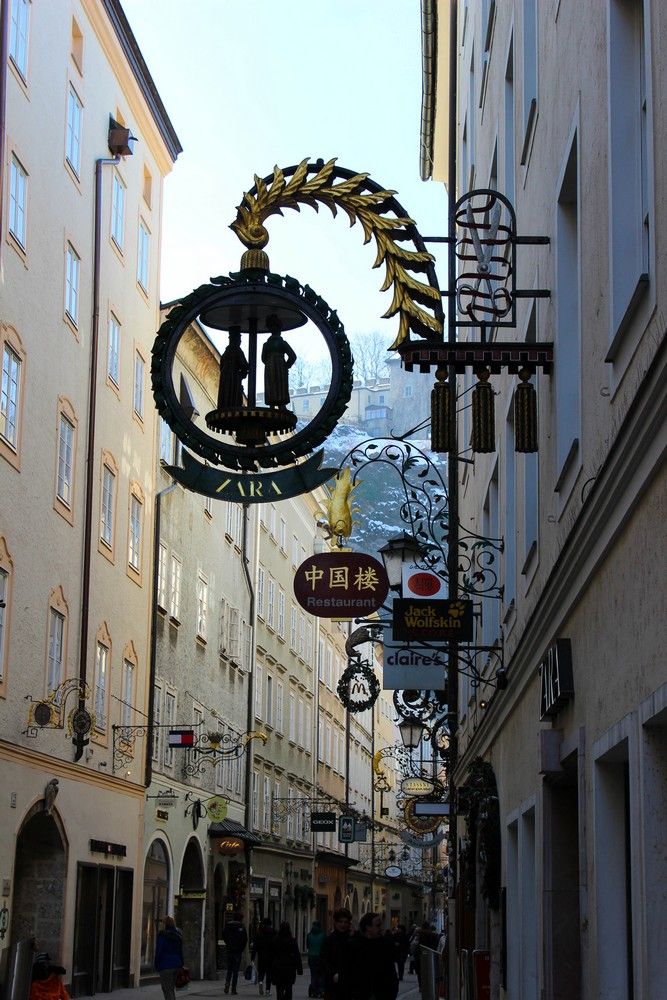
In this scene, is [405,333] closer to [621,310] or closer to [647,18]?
[621,310]

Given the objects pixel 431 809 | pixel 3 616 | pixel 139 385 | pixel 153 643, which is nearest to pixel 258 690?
pixel 153 643

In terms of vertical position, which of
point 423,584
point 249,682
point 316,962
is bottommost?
point 316,962

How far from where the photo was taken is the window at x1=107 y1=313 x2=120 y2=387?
32.7 metres

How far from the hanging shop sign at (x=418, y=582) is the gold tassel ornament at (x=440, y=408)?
9525mm

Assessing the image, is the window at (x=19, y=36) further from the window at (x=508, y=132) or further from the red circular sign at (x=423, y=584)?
the red circular sign at (x=423, y=584)

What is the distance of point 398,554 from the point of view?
19812mm

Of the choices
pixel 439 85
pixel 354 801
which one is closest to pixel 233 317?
pixel 439 85

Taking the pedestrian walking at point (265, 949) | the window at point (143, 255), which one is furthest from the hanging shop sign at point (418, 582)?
the window at point (143, 255)

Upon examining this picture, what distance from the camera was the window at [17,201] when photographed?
25.2 m

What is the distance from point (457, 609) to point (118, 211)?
72.0ft

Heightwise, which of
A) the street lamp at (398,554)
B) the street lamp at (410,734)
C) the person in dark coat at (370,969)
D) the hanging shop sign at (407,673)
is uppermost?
the street lamp at (398,554)

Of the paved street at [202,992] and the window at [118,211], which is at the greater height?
the window at [118,211]

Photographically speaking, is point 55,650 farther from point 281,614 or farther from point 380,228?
point 281,614

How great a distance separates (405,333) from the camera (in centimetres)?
968
